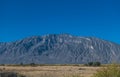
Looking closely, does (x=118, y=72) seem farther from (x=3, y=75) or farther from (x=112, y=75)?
(x=3, y=75)

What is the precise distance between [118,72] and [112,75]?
557 millimetres

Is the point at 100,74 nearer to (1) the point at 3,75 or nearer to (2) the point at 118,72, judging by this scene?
(2) the point at 118,72

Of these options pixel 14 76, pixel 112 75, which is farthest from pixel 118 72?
pixel 14 76

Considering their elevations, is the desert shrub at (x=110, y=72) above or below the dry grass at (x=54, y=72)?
below

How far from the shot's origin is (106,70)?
28.2 m

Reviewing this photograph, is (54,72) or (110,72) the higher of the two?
(54,72)

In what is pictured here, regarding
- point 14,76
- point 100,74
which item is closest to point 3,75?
point 14,76

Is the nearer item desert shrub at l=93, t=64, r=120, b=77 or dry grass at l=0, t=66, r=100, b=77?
desert shrub at l=93, t=64, r=120, b=77

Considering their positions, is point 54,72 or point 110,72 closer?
point 110,72

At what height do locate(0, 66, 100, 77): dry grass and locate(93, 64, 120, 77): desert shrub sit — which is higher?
locate(0, 66, 100, 77): dry grass

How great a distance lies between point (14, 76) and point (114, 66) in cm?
2014

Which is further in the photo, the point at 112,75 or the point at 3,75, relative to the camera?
the point at 3,75

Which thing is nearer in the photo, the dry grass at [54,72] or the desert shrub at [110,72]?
the desert shrub at [110,72]

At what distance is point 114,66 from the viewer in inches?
1110
